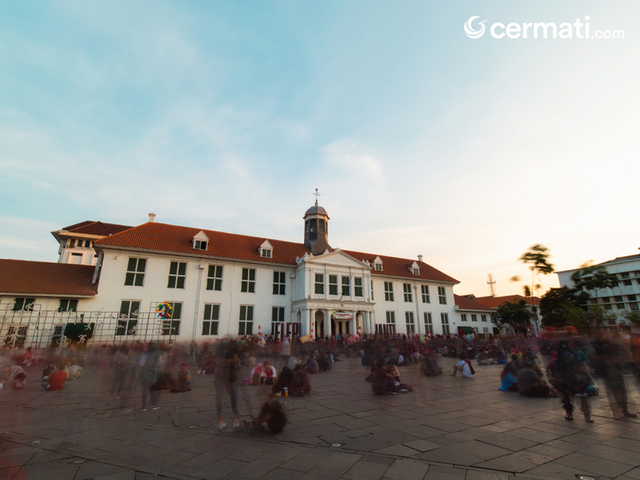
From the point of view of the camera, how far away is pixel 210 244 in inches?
1139

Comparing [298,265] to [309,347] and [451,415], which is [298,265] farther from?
[451,415]

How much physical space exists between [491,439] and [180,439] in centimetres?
550

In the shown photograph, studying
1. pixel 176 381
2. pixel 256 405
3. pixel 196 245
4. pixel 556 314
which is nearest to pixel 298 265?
pixel 196 245

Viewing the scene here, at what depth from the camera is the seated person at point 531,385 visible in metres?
9.06

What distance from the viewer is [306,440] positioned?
5.61 meters

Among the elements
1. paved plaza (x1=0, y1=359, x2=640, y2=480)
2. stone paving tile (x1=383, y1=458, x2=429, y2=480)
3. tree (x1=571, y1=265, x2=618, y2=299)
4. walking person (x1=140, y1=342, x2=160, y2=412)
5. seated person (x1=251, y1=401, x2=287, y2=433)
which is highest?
tree (x1=571, y1=265, x2=618, y2=299)

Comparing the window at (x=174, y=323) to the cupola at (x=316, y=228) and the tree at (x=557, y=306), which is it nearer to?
the cupola at (x=316, y=228)

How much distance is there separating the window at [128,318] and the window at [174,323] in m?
1.96

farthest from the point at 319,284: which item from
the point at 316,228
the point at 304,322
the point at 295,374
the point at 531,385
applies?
the point at 531,385

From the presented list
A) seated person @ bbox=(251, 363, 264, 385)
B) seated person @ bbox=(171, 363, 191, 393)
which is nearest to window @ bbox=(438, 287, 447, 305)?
seated person @ bbox=(251, 363, 264, 385)

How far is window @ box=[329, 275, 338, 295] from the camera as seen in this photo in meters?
30.3

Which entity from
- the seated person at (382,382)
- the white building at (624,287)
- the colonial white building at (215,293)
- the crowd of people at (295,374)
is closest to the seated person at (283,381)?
the crowd of people at (295,374)

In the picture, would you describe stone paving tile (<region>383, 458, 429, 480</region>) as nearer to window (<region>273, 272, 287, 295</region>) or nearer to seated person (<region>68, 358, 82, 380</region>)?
seated person (<region>68, 358, 82, 380</region>)

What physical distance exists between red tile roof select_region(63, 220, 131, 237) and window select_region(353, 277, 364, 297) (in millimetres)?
36960
